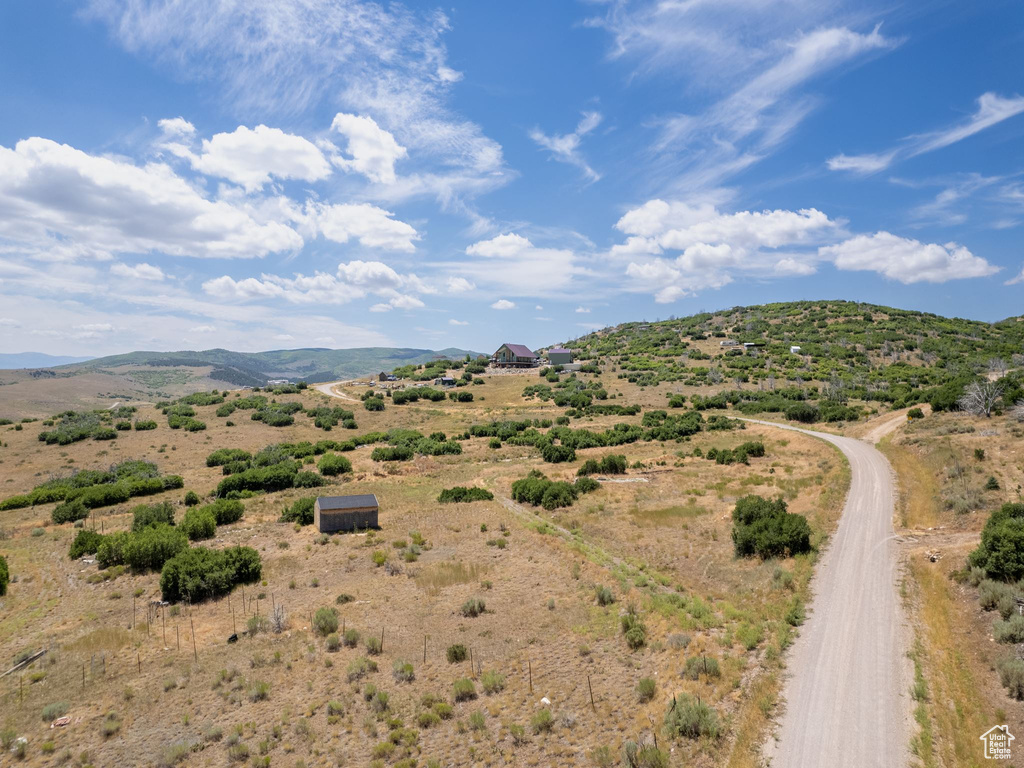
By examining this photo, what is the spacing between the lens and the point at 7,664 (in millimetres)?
15609

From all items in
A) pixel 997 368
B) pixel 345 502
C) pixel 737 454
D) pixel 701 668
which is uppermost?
pixel 997 368

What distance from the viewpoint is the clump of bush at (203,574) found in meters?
20.5

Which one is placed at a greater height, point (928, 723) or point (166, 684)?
point (928, 723)

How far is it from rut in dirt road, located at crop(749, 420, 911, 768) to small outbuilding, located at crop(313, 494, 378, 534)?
22.9 meters

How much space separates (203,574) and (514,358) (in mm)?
97092

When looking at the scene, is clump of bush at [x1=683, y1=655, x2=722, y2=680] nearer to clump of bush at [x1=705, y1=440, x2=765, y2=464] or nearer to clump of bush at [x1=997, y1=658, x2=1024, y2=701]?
clump of bush at [x1=997, y1=658, x2=1024, y2=701]

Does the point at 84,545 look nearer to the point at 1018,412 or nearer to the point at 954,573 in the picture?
the point at 954,573

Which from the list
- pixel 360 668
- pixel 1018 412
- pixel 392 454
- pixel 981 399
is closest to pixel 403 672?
pixel 360 668

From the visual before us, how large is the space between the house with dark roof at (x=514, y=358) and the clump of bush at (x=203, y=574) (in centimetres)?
9366

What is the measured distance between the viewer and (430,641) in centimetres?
1650

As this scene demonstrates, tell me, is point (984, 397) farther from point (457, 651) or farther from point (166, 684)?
point (166, 684)

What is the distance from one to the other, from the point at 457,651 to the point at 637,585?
8.02 m

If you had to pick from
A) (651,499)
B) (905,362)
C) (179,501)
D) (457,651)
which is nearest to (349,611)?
(457,651)

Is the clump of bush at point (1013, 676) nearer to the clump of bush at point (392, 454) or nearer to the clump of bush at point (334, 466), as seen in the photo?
the clump of bush at point (334, 466)
